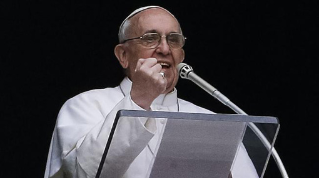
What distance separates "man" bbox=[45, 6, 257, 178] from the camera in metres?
2.42

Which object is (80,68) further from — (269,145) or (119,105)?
(269,145)

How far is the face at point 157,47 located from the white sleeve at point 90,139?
1.02 feet

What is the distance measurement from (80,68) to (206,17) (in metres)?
0.73

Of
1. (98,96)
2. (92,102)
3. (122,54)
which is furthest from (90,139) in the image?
(122,54)

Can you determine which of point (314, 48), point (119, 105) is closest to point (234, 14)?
point (314, 48)

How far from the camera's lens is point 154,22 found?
351 centimetres

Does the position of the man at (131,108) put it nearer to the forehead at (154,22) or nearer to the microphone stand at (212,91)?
the forehead at (154,22)

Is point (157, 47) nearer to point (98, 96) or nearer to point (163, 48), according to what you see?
point (163, 48)

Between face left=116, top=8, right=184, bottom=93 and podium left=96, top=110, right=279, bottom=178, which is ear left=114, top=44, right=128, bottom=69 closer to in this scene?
face left=116, top=8, right=184, bottom=93

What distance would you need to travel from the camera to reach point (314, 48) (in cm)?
430

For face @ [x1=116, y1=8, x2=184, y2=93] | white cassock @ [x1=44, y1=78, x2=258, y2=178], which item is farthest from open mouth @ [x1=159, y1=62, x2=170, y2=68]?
white cassock @ [x1=44, y1=78, x2=258, y2=178]

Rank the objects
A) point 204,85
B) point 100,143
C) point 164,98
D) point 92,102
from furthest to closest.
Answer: point 164,98
point 92,102
point 204,85
point 100,143

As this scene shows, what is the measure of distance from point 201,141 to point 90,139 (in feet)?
1.60

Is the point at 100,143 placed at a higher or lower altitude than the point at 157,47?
lower
